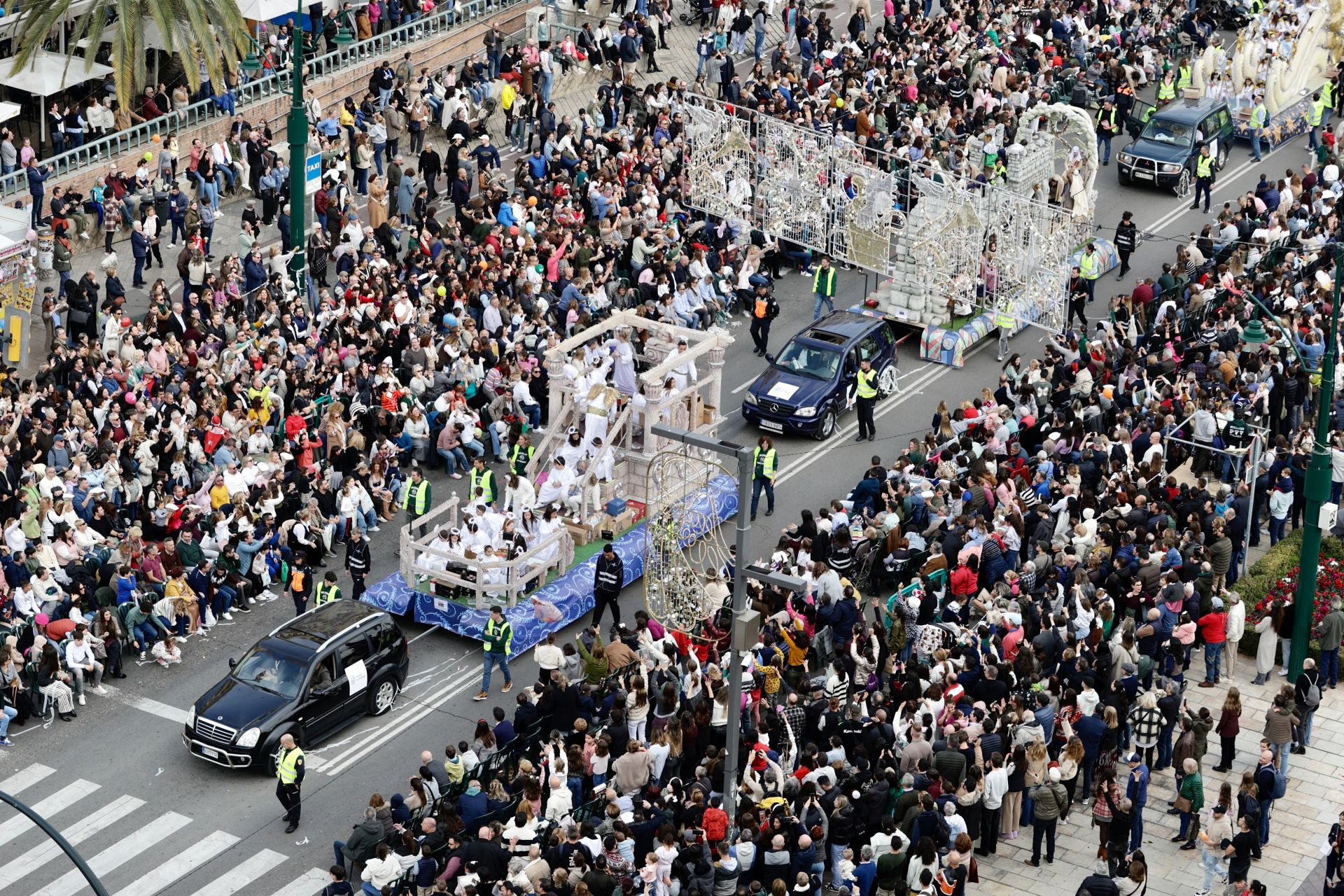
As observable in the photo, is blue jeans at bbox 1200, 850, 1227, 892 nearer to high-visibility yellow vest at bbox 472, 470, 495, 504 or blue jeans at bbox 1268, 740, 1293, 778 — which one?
blue jeans at bbox 1268, 740, 1293, 778

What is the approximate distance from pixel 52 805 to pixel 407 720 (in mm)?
4917

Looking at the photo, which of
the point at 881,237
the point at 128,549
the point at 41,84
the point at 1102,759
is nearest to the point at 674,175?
the point at 881,237

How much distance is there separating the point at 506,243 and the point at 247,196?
7043 millimetres

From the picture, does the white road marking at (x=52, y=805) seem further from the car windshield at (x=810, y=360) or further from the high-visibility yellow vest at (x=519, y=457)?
the car windshield at (x=810, y=360)

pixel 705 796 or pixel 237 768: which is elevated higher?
pixel 705 796

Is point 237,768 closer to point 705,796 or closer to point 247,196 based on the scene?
point 705,796

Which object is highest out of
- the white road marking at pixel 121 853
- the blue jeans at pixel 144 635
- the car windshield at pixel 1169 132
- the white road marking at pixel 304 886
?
the car windshield at pixel 1169 132

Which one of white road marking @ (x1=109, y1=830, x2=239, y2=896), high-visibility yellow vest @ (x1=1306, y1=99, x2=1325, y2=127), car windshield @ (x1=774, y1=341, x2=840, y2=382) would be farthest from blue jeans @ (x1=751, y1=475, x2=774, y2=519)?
high-visibility yellow vest @ (x1=1306, y1=99, x2=1325, y2=127)

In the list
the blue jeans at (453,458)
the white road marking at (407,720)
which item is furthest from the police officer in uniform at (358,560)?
the blue jeans at (453,458)

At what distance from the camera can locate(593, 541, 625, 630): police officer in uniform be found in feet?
110

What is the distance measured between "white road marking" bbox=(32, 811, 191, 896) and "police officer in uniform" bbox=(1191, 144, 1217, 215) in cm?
2885

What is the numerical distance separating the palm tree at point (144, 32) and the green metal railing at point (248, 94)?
1.73 m

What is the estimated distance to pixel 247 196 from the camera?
47.7 meters

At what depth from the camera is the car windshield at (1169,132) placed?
169 ft
